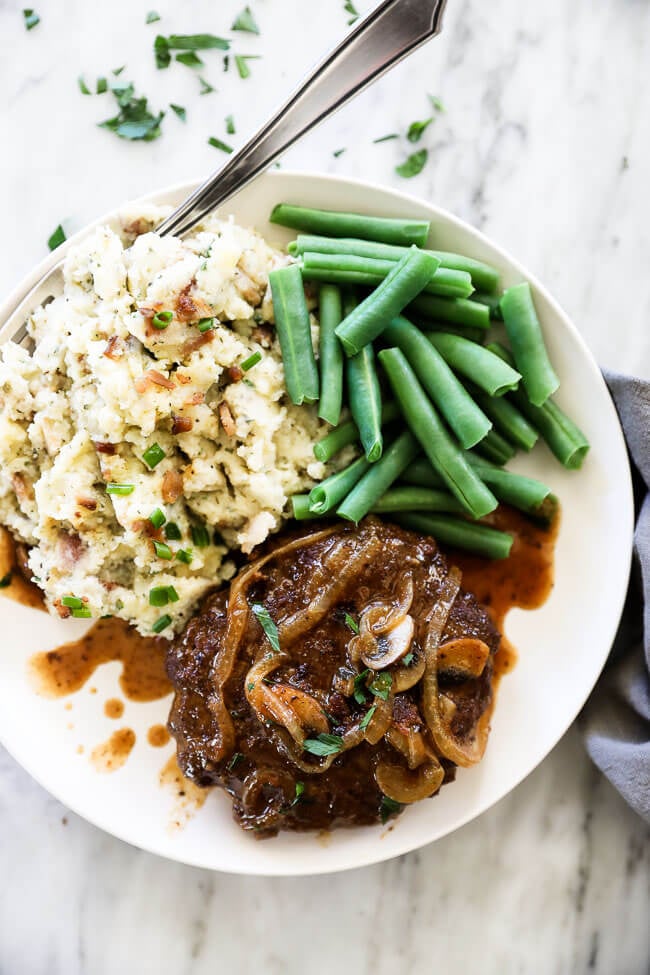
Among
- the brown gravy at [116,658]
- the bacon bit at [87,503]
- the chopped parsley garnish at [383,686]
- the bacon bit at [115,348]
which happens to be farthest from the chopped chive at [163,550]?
the chopped parsley garnish at [383,686]

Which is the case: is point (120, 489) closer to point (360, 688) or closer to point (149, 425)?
point (149, 425)

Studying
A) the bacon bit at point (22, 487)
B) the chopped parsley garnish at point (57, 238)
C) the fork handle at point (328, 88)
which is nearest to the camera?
the fork handle at point (328, 88)

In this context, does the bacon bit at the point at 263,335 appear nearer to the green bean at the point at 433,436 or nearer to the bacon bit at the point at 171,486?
the green bean at the point at 433,436

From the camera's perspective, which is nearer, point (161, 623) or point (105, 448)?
point (105, 448)

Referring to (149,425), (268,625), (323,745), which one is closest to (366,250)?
(149,425)

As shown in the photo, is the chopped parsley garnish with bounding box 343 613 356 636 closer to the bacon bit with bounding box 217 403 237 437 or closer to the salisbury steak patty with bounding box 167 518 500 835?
the salisbury steak patty with bounding box 167 518 500 835

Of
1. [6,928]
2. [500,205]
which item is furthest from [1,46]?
[6,928]

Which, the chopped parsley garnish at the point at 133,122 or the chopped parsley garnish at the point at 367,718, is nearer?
the chopped parsley garnish at the point at 367,718

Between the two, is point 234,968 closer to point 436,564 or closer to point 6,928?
point 6,928
